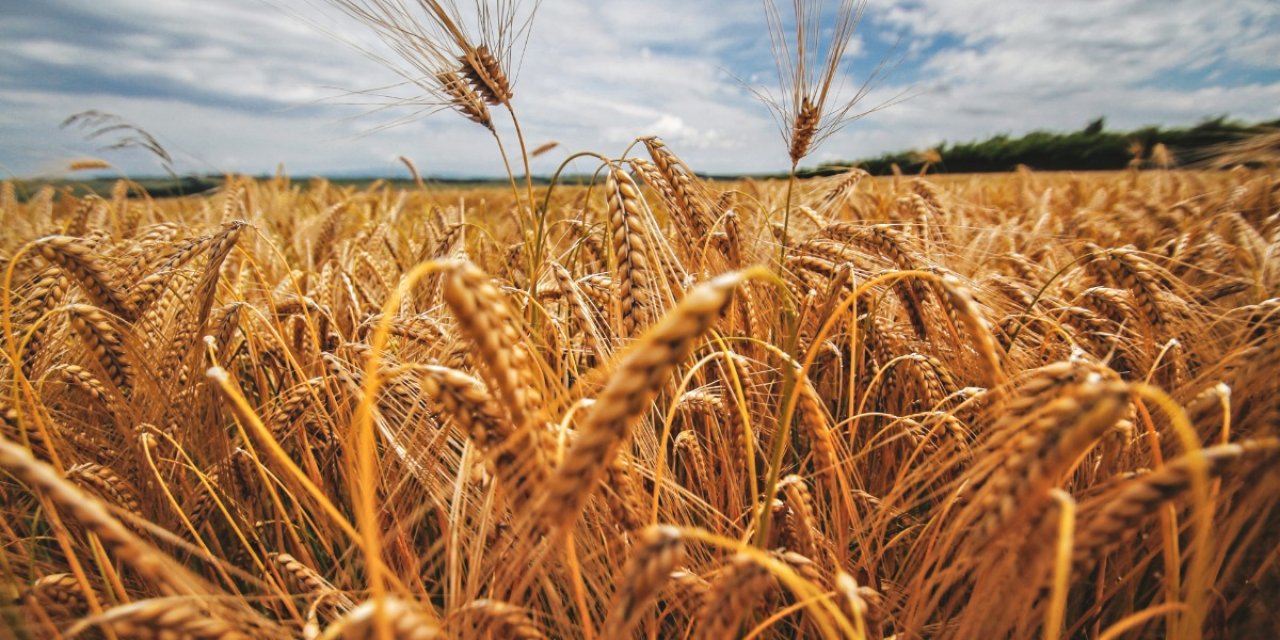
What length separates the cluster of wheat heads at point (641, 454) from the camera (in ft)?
1.88

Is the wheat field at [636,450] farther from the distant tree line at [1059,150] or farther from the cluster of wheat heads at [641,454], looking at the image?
the distant tree line at [1059,150]

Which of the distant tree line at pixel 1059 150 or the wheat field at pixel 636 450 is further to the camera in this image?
the distant tree line at pixel 1059 150

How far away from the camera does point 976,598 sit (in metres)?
0.75

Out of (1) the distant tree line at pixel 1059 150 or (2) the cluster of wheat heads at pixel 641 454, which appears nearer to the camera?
(2) the cluster of wheat heads at pixel 641 454

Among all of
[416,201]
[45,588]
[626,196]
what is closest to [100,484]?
[45,588]

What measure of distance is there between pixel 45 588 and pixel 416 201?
932 centimetres

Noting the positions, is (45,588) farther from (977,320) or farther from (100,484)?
(977,320)

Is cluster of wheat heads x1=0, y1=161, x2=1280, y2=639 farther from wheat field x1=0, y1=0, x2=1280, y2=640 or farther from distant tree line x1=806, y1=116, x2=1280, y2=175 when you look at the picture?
distant tree line x1=806, y1=116, x2=1280, y2=175

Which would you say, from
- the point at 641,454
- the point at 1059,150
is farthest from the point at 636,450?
the point at 1059,150

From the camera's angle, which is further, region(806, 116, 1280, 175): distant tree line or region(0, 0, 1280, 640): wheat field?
region(806, 116, 1280, 175): distant tree line

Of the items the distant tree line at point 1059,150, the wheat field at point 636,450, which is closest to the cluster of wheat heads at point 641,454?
the wheat field at point 636,450

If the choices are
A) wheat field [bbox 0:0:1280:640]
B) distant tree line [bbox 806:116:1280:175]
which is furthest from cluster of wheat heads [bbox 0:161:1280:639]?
distant tree line [bbox 806:116:1280:175]

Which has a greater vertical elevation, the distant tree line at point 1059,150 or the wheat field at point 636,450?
the distant tree line at point 1059,150

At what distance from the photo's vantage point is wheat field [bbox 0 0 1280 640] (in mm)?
575
